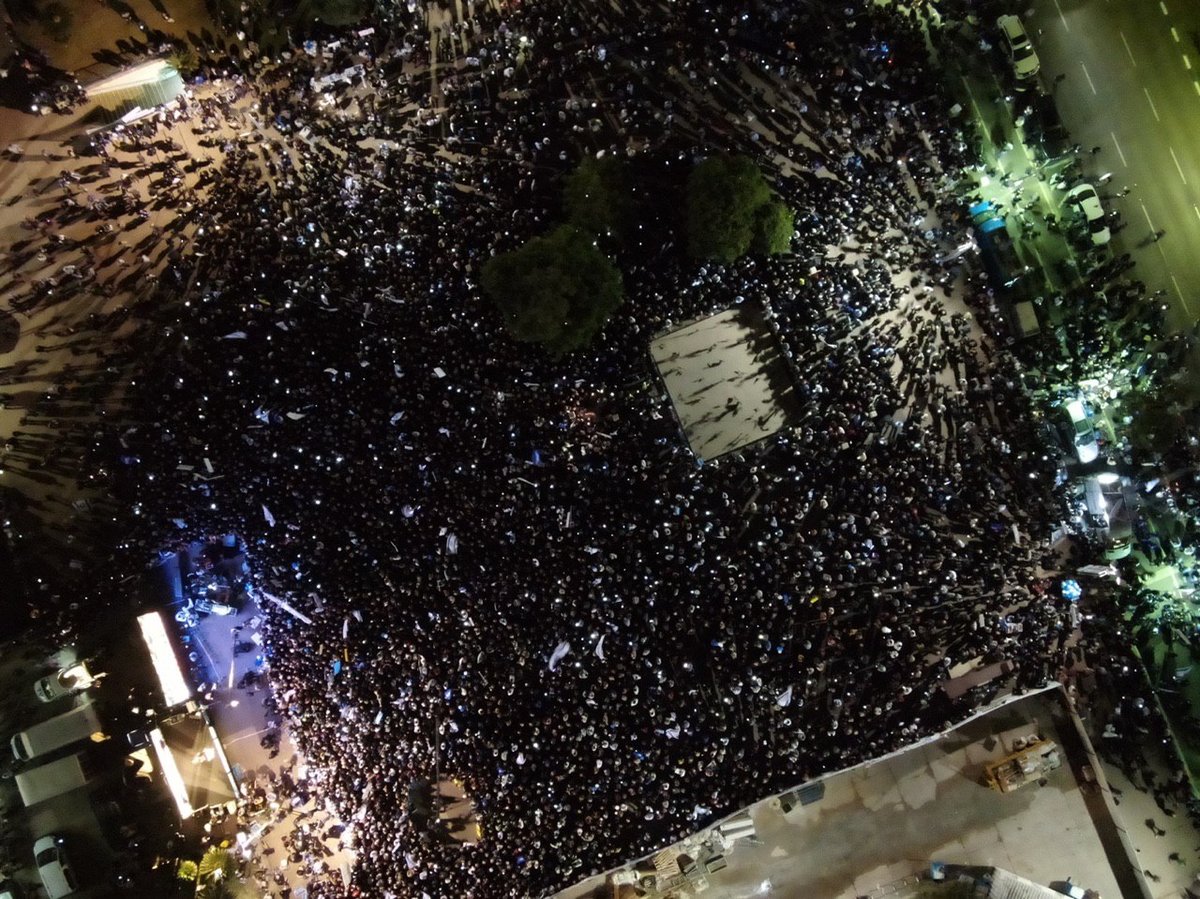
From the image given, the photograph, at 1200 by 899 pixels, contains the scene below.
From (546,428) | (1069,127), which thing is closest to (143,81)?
(546,428)

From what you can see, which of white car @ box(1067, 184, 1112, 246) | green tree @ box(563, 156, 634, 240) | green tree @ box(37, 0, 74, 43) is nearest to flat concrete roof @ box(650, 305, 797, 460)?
green tree @ box(563, 156, 634, 240)

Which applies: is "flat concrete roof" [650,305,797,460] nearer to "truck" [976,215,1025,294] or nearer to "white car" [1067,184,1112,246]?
"truck" [976,215,1025,294]

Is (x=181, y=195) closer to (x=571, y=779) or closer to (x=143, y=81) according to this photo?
(x=143, y=81)

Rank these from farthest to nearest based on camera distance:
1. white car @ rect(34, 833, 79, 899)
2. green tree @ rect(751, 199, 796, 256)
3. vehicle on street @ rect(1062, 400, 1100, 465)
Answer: vehicle on street @ rect(1062, 400, 1100, 465), white car @ rect(34, 833, 79, 899), green tree @ rect(751, 199, 796, 256)

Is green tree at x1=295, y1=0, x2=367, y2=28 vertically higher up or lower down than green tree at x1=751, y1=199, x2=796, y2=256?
higher up

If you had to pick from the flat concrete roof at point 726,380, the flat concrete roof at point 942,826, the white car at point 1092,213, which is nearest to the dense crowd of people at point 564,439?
the flat concrete roof at point 726,380

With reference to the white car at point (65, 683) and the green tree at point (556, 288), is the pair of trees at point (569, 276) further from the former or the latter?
the white car at point (65, 683)

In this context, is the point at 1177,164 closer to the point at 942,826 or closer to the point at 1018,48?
the point at 1018,48
